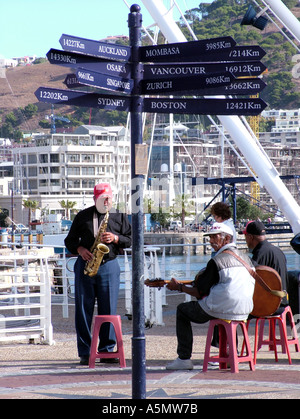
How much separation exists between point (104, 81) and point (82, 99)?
0.28 metres

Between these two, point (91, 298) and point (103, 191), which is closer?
point (103, 191)

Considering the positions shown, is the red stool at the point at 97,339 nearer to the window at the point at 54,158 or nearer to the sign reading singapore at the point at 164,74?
the sign reading singapore at the point at 164,74

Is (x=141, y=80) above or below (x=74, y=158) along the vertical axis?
below

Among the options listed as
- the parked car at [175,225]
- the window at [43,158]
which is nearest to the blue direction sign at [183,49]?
the parked car at [175,225]

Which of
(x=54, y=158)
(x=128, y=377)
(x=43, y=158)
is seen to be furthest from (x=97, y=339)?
(x=43, y=158)

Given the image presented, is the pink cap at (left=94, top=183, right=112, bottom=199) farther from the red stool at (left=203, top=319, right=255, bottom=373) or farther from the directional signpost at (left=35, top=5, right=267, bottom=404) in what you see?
the directional signpost at (left=35, top=5, right=267, bottom=404)

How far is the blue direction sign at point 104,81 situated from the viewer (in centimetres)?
520

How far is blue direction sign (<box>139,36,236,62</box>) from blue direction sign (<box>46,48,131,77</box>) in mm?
158

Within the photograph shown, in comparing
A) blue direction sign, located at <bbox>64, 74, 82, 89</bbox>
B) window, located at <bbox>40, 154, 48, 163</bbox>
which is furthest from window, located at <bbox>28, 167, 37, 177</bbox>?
blue direction sign, located at <bbox>64, 74, 82, 89</bbox>

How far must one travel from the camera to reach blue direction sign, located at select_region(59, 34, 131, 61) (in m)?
5.38

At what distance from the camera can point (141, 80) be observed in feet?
17.9

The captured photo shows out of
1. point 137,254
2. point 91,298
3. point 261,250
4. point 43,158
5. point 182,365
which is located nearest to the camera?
point 137,254

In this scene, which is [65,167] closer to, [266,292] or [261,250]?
[261,250]

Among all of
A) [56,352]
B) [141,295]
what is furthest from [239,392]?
[56,352]
